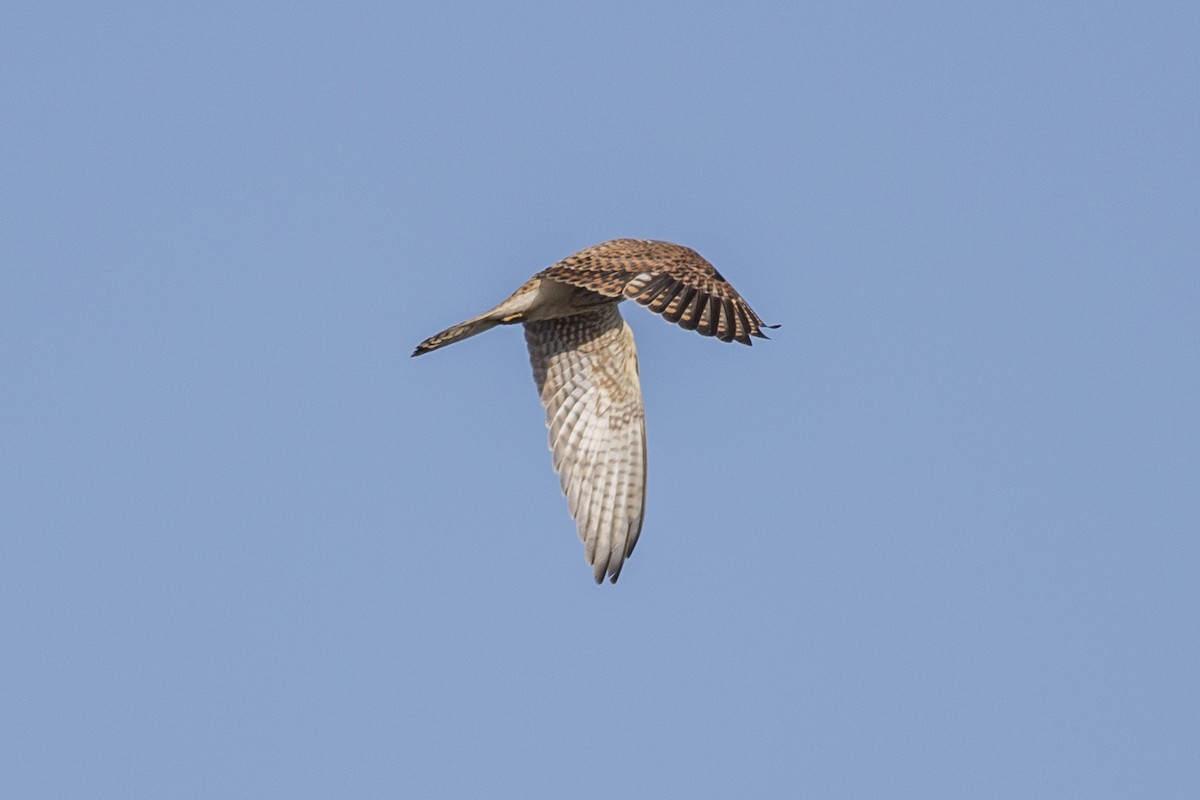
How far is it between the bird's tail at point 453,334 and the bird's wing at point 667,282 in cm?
69

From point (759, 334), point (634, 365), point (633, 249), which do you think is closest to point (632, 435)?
point (634, 365)

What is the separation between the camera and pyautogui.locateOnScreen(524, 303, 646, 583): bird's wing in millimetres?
20406

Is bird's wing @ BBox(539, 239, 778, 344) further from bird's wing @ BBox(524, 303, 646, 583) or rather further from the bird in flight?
bird's wing @ BBox(524, 303, 646, 583)

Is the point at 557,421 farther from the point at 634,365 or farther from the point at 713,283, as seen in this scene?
the point at 713,283

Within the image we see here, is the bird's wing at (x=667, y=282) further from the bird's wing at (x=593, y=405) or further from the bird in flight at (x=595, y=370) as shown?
the bird's wing at (x=593, y=405)

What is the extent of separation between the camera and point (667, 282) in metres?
18.2

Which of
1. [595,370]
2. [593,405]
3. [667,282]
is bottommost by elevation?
[593,405]

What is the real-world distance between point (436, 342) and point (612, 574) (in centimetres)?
265

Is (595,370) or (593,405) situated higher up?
(595,370)

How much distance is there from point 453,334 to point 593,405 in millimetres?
2065

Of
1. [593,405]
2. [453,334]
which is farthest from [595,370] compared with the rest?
[453,334]

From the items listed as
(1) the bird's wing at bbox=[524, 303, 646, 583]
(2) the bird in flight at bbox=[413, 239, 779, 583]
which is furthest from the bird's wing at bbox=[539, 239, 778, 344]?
(1) the bird's wing at bbox=[524, 303, 646, 583]

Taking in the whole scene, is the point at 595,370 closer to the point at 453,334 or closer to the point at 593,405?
the point at 593,405

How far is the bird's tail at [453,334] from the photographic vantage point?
63.0ft
